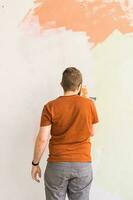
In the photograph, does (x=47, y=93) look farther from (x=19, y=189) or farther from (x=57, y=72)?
(x=19, y=189)

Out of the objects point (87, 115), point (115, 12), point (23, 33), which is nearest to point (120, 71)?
point (115, 12)

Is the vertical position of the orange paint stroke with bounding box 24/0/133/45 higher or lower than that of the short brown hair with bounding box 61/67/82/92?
higher

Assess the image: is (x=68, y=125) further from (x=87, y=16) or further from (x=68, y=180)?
(x=87, y=16)

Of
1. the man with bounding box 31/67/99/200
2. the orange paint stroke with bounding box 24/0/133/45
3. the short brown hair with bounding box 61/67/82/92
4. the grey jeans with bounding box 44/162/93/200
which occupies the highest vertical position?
the orange paint stroke with bounding box 24/0/133/45

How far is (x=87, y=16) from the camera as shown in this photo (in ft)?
6.17

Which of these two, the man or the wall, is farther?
the wall

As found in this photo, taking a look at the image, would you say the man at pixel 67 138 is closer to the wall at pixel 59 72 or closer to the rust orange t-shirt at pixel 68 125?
the rust orange t-shirt at pixel 68 125

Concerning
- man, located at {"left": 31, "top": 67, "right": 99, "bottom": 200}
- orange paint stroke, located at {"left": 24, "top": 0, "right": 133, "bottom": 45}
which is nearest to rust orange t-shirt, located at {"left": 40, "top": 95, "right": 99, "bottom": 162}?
man, located at {"left": 31, "top": 67, "right": 99, "bottom": 200}

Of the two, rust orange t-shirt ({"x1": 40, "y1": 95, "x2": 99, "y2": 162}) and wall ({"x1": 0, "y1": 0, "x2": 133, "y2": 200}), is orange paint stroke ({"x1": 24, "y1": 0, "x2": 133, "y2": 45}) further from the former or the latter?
rust orange t-shirt ({"x1": 40, "y1": 95, "x2": 99, "y2": 162})

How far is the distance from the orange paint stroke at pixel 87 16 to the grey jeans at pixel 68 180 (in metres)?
0.70

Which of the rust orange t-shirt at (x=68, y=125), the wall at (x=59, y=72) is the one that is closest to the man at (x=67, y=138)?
the rust orange t-shirt at (x=68, y=125)

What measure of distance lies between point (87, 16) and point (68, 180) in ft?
2.89

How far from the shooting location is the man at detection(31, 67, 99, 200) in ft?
5.09

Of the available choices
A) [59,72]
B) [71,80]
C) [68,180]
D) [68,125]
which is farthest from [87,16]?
[68,180]
